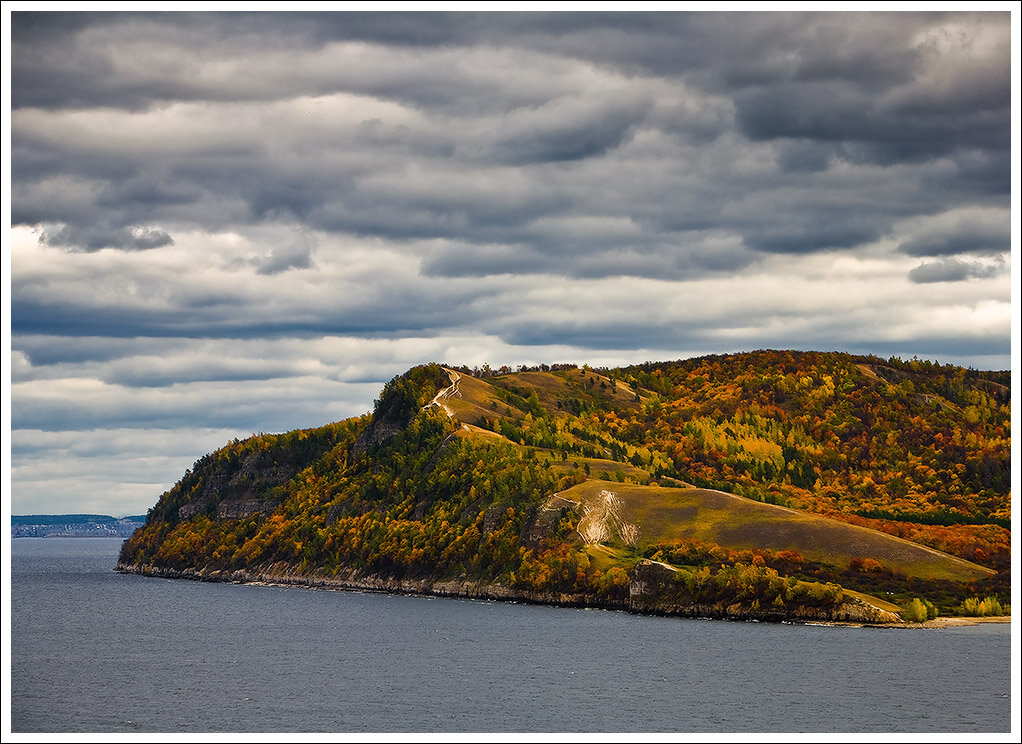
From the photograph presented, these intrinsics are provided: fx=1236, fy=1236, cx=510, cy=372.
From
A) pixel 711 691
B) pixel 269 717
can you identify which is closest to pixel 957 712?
pixel 711 691

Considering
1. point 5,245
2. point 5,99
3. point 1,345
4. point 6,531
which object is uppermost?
point 5,99

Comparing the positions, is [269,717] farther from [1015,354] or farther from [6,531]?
[1015,354]

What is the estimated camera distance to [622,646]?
571 ft

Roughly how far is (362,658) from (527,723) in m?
59.3

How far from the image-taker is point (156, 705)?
386 feet

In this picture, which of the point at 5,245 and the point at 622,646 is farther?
the point at 622,646

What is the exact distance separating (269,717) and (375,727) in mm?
11062

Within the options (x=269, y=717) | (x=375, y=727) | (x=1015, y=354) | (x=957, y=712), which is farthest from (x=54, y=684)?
A: (x=1015, y=354)

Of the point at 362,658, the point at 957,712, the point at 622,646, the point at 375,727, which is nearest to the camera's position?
the point at 375,727

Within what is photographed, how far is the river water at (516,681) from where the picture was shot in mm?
109000

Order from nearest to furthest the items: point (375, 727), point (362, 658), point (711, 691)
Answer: point (375, 727) → point (711, 691) → point (362, 658)

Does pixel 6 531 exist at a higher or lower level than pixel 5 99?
lower

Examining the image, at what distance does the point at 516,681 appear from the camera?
13688cm

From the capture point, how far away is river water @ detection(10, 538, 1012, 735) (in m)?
109
